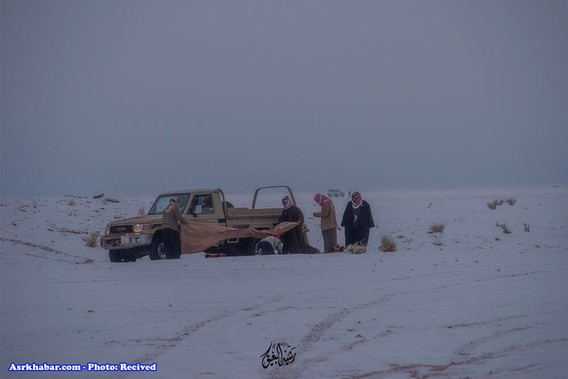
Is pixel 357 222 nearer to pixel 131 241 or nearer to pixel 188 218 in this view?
pixel 188 218

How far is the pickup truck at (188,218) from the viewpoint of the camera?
60.9 ft

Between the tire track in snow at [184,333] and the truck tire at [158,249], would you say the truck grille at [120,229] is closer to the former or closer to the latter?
the truck tire at [158,249]

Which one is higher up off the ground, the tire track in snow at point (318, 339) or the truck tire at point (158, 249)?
the truck tire at point (158, 249)

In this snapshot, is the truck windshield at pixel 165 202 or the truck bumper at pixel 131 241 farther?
the truck windshield at pixel 165 202

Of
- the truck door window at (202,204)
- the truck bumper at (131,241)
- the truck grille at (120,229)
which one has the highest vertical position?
the truck door window at (202,204)

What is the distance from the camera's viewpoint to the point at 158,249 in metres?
18.7

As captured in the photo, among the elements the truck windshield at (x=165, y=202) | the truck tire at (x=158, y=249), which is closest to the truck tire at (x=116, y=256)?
the truck tire at (x=158, y=249)

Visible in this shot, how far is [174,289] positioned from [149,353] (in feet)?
15.5

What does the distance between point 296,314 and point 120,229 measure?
29.6ft

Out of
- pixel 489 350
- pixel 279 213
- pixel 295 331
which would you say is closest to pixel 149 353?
pixel 295 331

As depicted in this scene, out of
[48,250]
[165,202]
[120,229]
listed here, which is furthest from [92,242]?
[120,229]

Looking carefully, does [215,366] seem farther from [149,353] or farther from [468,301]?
[468,301]

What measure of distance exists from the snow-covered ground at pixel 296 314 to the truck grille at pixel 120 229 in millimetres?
761
